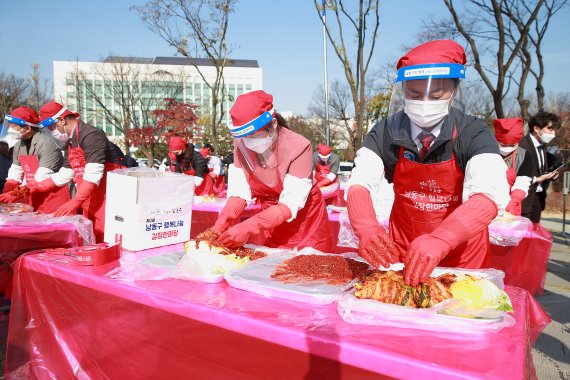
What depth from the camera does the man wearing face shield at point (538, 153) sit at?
4152 millimetres

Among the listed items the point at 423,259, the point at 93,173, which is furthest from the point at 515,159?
the point at 93,173

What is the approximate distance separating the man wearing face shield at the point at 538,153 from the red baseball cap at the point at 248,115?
3.14 metres

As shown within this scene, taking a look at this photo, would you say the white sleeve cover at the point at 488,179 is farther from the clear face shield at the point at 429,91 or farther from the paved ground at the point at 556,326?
the paved ground at the point at 556,326

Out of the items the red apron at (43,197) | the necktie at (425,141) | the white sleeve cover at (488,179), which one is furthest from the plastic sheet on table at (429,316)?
the red apron at (43,197)

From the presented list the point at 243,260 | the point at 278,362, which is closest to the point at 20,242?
the point at 243,260

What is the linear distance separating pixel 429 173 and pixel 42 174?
3282mm

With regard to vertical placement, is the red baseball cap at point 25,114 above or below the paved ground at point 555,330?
above

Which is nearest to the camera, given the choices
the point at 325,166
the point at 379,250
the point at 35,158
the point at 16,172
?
the point at 379,250

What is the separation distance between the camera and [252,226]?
1.98 meters

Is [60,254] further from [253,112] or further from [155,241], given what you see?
[253,112]

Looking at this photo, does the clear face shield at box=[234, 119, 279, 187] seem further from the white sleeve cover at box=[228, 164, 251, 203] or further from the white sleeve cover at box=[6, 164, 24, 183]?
the white sleeve cover at box=[6, 164, 24, 183]

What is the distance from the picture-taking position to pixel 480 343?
1.08 meters

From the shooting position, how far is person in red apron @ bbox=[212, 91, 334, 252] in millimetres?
2023

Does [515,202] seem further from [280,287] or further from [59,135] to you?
[59,135]
